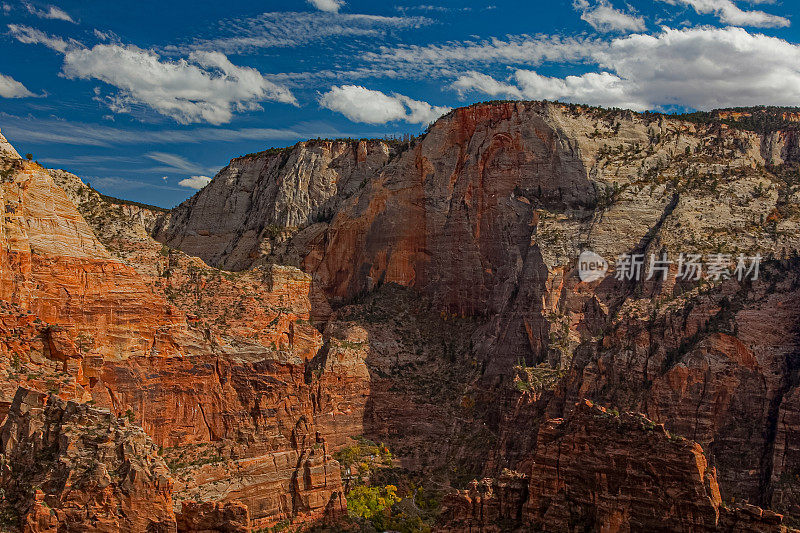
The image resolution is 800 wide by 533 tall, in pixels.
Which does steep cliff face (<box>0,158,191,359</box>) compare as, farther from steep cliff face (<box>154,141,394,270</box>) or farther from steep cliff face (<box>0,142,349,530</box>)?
steep cliff face (<box>154,141,394,270</box>)

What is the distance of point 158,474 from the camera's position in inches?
2405

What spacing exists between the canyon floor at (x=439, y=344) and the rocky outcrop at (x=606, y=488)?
0.15m

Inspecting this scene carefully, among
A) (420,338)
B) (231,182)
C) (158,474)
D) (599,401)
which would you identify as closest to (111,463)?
(158,474)

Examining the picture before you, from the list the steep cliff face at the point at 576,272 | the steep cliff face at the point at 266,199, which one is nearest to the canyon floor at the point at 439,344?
the steep cliff face at the point at 576,272

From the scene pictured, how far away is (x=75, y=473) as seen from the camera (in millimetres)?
58156

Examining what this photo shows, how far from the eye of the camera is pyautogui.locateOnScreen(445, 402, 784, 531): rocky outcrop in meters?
61.4

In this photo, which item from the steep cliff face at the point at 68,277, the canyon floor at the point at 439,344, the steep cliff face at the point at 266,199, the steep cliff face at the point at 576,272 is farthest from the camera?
the steep cliff face at the point at 266,199

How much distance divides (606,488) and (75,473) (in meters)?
30.6

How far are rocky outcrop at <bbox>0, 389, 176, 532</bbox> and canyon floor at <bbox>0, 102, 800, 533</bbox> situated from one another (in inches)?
5.4

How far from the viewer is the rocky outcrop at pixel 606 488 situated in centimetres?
6141

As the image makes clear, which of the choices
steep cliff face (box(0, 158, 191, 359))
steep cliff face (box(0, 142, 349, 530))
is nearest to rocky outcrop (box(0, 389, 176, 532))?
steep cliff face (box(0, 142, 349, 530))

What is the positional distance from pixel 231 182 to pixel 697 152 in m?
67.6

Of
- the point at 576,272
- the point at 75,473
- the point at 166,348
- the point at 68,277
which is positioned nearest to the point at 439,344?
the point at 576,272

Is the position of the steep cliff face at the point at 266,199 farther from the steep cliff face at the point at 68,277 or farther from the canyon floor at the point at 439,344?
the steep cliff face at the point at 68,277
